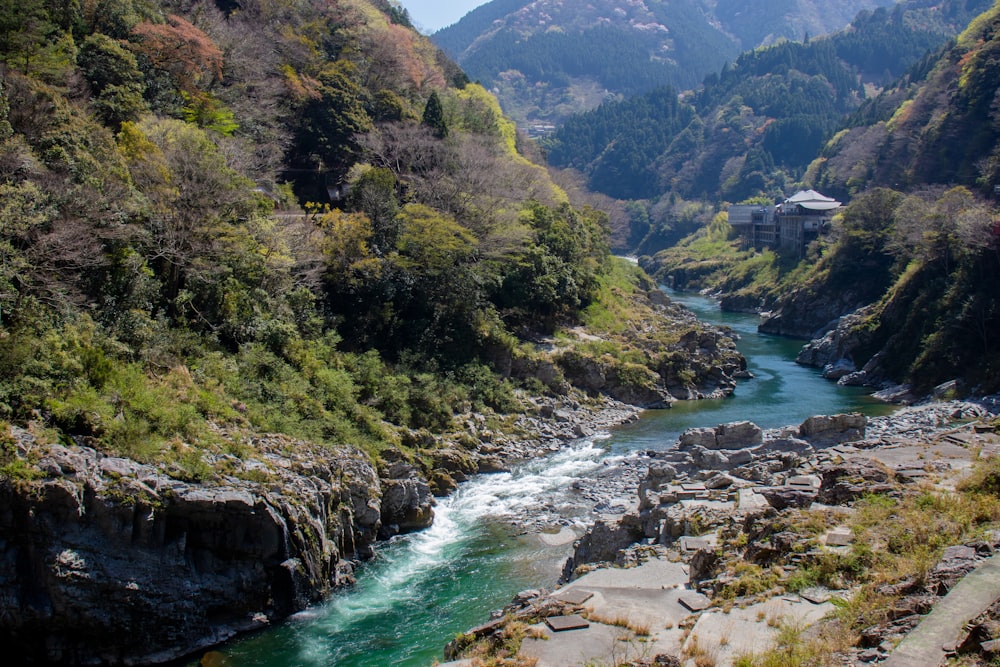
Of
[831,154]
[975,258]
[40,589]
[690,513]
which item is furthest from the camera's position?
[831,154]

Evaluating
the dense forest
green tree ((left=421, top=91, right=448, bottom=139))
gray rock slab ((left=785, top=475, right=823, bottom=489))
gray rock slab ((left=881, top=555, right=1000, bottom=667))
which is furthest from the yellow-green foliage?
gray rock slab ((left=881, top=555, right=1000, bottom=667))

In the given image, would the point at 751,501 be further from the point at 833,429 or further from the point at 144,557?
the point at 144,557

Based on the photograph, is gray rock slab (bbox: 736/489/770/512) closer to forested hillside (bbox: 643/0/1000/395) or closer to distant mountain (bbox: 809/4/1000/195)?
forested hillside (bbox: 643/0/1000/395)

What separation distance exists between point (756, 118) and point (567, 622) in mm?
123688

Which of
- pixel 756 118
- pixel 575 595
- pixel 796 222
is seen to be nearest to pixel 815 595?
pixel 575 595

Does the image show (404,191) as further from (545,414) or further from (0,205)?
(0,205)

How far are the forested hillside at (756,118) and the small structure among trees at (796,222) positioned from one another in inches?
1075

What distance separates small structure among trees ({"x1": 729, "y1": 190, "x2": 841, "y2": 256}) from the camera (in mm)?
63938

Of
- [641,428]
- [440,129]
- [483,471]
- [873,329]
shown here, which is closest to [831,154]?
[873,329]

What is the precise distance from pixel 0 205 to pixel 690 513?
1463 cm

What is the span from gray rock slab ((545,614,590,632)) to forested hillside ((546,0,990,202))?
99652 millimetres

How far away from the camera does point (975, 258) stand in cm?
3284

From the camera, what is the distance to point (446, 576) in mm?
16344

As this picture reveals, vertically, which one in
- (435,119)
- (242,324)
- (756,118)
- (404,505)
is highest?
(756,118)
